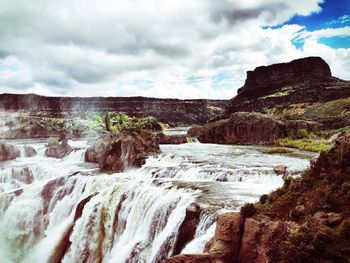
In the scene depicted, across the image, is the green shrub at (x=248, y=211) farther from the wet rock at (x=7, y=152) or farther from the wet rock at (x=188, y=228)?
the wet rock at (x=7, y=152)

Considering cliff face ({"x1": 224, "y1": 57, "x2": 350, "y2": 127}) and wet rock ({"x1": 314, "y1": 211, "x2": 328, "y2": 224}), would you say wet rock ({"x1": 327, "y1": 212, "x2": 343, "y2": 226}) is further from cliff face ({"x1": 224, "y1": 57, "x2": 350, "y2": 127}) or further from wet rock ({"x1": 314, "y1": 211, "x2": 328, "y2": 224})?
cliff face ({"x1": 224, "y1": 57, "x2": 350, "y2": 127})

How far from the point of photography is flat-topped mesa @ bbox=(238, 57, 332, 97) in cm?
12725

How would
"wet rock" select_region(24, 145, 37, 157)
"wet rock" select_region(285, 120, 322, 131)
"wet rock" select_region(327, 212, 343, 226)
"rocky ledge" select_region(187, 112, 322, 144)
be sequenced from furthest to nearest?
1. "rocky ledge" select_region(187, 112, 322, 144)
2. "wet rock" select_region(285, 120, 322, 131)
3. "wet rock" select_region(24, 145, 37, 157)
4. "wet rock" select_region(327, 212, 343, 226)

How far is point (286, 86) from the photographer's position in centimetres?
12512

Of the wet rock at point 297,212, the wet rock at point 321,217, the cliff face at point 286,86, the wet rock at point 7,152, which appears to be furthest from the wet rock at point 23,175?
the cliff face at point 286,86

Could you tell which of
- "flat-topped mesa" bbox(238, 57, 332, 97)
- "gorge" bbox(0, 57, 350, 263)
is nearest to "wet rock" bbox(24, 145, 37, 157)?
"gorge" bbox(0, 57, 350, 263)

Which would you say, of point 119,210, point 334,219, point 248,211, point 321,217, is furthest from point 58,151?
point 334,219

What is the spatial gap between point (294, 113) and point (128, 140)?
60.9 metres

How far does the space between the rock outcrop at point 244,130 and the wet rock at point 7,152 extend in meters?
34.3

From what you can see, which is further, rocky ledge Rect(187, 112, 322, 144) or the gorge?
rocky ledge Rect(187, 112, 322, 144)

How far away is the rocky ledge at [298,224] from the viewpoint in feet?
32.4

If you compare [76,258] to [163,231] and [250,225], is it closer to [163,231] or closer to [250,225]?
[163,231]

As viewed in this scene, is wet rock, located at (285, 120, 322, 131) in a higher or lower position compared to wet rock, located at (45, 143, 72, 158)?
higher

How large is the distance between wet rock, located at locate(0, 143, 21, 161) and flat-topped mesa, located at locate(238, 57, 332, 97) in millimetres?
96818
